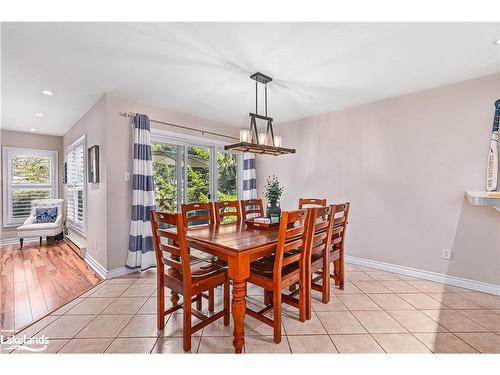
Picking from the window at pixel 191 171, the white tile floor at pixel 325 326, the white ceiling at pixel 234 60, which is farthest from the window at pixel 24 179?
the white tile floor at pixel 325 326

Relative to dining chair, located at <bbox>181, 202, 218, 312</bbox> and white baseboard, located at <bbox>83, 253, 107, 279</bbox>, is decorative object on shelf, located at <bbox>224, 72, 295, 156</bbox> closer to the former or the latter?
dining chair, located at <bbox>181, 202, 218, 312</bbox>

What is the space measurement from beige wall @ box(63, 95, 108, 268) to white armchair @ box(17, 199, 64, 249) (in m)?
1.61

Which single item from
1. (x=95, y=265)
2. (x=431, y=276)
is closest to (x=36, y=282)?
(x=95, y=265)

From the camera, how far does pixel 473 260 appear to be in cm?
269

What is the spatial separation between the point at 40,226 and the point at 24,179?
4.76 feet

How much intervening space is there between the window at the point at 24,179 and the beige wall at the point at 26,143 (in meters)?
0.08

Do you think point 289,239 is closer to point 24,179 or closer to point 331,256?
point 331,256

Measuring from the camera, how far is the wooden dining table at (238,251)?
163 cm

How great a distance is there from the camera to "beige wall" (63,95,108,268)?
3105 mm

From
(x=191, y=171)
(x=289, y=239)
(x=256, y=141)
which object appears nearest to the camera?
(x=289, y=239)

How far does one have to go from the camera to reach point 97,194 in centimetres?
334

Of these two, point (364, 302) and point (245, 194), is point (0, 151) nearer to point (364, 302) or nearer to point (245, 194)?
point (245, 194)
